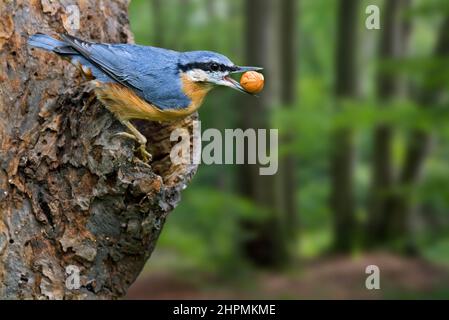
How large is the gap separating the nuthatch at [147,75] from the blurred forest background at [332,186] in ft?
15.9

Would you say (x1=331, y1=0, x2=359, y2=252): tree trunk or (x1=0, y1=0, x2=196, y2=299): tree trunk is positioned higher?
(x1=331, y1=0, x2=359, y2=252): tree trunk

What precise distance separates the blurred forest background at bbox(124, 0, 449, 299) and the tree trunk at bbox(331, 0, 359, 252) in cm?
2

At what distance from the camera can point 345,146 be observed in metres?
12.2

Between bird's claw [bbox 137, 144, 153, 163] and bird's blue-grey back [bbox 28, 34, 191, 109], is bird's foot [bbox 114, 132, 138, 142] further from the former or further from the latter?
bird's blue-grey back [bbox 28, 34, 191, 109]

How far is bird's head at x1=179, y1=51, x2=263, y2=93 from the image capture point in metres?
2.97

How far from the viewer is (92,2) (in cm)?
322

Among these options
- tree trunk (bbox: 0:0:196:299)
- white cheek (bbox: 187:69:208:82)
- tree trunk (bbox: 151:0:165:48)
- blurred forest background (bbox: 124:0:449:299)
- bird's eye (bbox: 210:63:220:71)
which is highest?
tree trunk (bbox: 151:0:165:48)

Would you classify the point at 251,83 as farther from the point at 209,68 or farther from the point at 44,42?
the point at 44,42

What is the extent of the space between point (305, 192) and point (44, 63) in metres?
13.6

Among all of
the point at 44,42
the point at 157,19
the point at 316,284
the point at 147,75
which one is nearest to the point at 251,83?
the point at 147,75

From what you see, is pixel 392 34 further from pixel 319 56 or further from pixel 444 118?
pixel 319 56

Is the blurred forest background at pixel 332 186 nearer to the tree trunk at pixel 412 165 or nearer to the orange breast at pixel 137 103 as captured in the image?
the tree trunk at pixel 412 165

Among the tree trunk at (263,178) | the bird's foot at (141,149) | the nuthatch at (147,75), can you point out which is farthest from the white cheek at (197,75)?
the tree trunk at (263,178)

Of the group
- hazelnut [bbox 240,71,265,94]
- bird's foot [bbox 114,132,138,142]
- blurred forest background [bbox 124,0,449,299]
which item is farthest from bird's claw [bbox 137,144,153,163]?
blurred forest background [bbox 124,0,449,299]
